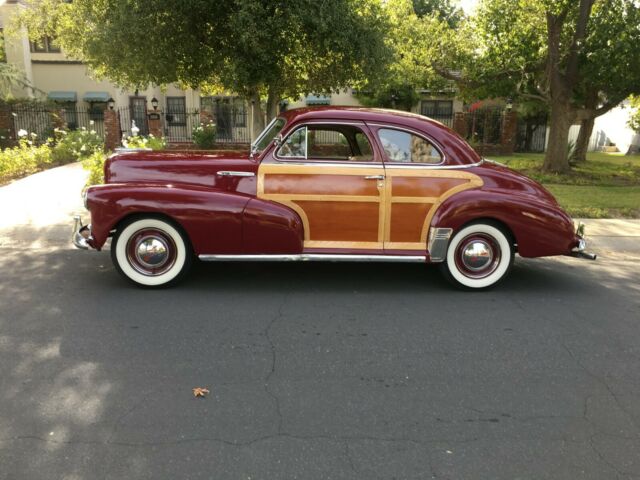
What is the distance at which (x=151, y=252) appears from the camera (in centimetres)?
567

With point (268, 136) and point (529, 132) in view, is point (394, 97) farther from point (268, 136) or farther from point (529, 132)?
point (268, 136)

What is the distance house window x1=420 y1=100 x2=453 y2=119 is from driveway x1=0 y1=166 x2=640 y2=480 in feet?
83.1

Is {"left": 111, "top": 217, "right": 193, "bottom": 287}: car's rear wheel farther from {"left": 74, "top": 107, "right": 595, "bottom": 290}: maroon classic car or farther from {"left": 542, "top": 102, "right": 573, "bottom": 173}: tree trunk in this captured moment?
{"left": 542, "top": 102, "right": 573, "bottom": 173}: tree trunk

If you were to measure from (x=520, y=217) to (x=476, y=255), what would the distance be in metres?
0.58

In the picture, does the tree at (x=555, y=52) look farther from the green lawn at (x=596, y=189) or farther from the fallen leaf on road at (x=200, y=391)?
the fallen leaf on road at (x=200, y=391)

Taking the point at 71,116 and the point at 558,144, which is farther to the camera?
the point at 71,116

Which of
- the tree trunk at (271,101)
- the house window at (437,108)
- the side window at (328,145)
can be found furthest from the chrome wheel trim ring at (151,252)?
the house window at (437,108)

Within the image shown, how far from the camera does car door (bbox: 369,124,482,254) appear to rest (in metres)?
5.73

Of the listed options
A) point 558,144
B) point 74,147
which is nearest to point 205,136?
point 74,147

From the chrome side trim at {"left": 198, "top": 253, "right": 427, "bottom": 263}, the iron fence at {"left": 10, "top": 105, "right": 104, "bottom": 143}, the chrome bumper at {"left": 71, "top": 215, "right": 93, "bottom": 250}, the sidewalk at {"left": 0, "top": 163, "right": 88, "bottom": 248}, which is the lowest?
the sidewalk at {"left": 0, "top": 163, "right": 88, "bottom": 248}

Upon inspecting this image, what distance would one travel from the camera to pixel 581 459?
2.99 metres

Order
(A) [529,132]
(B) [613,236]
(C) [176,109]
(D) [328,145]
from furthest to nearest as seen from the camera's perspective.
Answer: (C) [176,109] < (A) [529,132] < (B) [613,236] < (D) [328,145]

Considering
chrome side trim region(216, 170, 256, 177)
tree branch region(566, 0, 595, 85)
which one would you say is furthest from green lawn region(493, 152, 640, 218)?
chrome side trim region(216, 170, 256, 177)

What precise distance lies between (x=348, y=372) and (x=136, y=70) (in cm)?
763
